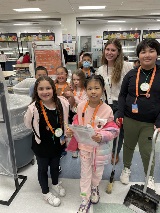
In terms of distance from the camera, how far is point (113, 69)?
83.4 inches

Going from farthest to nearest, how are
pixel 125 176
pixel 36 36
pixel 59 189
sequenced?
1. pixel 36 36
2. pixel 125 176
3. pixel 59 189

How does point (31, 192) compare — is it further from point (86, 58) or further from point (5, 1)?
point (5, 1)

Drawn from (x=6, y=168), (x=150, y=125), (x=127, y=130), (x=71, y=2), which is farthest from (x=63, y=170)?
(x=71, y=2)

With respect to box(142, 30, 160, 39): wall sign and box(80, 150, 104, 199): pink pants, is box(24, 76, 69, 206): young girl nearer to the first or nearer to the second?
box(80, 150, 104, 199): pink pants

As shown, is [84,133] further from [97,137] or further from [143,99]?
[143,99]

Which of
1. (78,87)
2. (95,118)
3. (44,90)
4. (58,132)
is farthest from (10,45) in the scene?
(95,118)

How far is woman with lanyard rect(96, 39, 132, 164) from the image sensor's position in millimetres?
2084

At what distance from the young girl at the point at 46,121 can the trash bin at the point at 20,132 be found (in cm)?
48

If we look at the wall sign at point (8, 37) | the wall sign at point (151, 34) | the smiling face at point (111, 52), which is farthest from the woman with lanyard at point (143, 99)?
the wall sign at point (8, 37)

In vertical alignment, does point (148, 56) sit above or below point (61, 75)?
above

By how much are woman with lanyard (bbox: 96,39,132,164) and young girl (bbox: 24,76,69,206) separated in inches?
24.0

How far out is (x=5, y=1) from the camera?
266 inches

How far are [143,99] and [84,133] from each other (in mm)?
646

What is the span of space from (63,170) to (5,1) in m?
6.70
